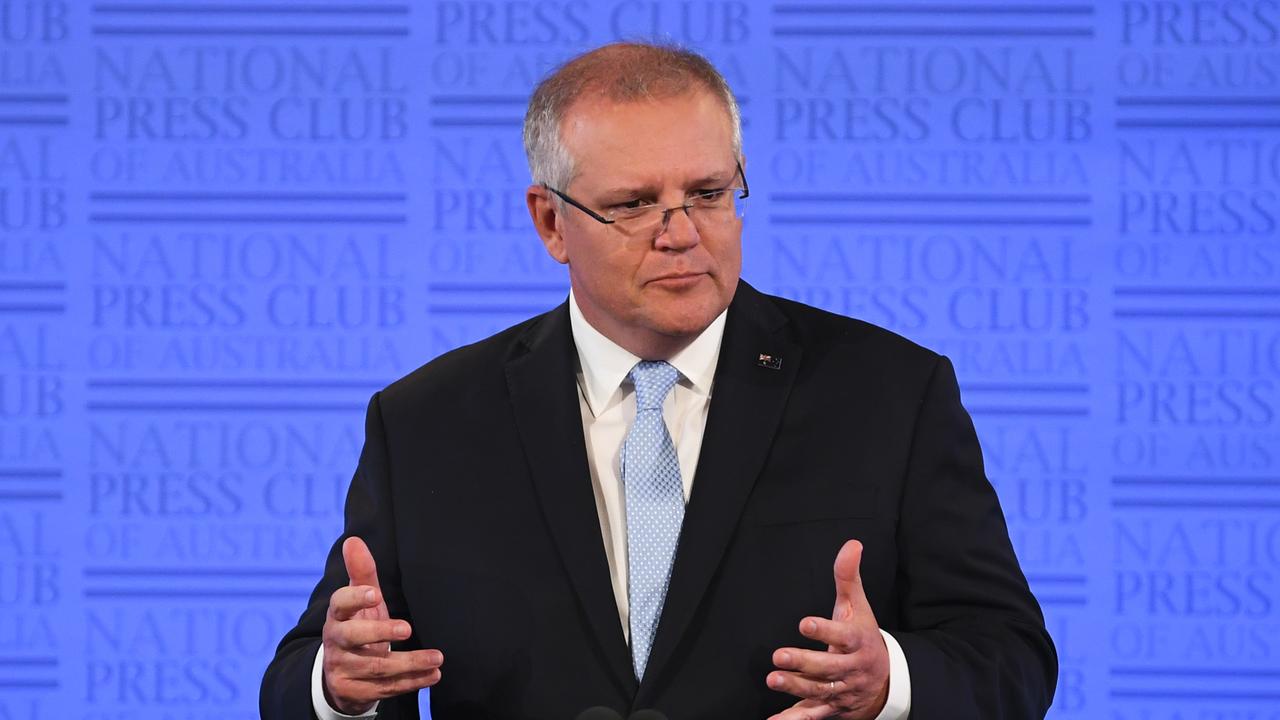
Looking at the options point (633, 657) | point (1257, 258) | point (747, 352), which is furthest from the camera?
point (1257, 258)

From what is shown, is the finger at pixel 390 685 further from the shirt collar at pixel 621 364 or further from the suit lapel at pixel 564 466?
the shirt collar at pixel 621 364

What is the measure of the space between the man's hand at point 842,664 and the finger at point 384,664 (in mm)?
378

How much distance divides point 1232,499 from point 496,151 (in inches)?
67.0

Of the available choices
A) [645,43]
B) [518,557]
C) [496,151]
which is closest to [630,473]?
[518,557]

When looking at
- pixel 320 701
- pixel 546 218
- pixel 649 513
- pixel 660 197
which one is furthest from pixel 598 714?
pixel 546 218

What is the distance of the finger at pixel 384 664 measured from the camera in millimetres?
1575

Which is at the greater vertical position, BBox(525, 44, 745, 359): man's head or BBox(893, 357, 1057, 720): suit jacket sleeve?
BBox(525, 44, 745, 359): man's head

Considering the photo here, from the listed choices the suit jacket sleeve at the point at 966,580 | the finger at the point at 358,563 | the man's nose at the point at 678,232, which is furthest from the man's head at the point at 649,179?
the finger at the point at 358,563

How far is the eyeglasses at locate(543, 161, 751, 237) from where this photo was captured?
180 centimetres

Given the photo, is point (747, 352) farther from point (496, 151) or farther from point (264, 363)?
point (264, 363)

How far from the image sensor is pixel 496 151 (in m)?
3.07

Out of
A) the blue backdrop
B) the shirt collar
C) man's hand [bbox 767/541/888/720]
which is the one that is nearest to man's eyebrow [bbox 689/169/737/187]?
the shirt collar

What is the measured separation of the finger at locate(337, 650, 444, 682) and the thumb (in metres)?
0.44

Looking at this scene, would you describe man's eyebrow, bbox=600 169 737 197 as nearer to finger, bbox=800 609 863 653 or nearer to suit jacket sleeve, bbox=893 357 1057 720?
suit jacket sleeve, bbox=893 357 1057 720
